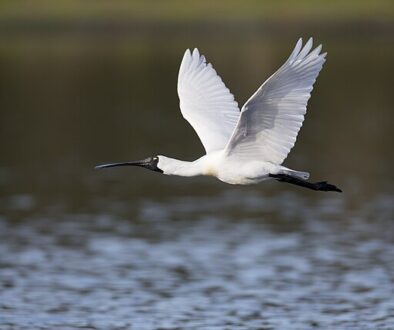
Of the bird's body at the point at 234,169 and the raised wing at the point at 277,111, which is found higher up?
the raised wing at the point at 277,111

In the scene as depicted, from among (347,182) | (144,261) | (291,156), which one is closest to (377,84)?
(291,156)

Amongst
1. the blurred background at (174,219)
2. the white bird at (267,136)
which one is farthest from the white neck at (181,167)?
the blurred background at (174,219)

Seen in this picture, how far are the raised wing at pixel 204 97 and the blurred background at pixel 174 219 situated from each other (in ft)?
6.61

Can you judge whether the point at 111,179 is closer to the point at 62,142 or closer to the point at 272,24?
the point at 62,142

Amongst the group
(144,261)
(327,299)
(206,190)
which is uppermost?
(206,190)

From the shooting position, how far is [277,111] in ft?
38.9

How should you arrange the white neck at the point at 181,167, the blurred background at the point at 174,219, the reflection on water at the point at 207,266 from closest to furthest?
the white neck at the point at 181,167
the reflection on water at the point at 207,266
the blurred background at the point at 174,219

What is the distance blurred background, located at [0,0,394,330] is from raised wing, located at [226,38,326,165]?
249 centimetres

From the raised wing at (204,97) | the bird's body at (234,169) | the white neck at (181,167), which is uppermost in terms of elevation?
the raised wing at (204,97)

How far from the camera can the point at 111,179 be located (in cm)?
2362

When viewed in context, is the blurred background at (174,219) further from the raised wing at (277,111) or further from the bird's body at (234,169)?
the raised wing at (277,111)

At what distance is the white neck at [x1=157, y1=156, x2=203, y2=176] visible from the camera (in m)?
12.3

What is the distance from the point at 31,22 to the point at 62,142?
121 ft

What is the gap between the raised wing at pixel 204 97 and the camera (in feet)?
44.3
